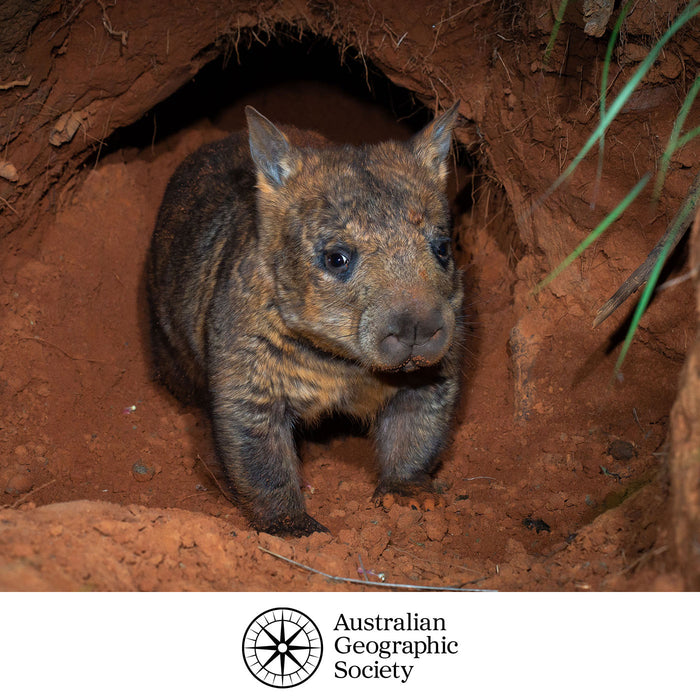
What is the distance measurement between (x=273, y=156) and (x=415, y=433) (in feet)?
5.03

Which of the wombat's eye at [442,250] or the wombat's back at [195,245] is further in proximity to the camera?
the wombat's back at [195,245]

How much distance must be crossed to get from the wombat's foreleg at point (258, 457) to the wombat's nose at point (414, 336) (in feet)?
2.70

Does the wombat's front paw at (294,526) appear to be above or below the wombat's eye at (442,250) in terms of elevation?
below

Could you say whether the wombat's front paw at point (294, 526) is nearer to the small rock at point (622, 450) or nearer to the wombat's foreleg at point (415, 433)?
the wombat's foreleg at point (415, 433)

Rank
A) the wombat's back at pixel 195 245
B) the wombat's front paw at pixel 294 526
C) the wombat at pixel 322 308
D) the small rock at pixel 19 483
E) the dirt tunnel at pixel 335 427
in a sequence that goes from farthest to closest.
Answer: the wombat's back at pixel 195 245, the small rock at pixel 19 483, the wombat's front paw at pixel 294 526, the wombat at pixel 322 308, the dirt tunnel at pixel 335 427

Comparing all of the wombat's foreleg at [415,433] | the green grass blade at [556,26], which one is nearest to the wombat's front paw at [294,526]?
the wombat's foreleg at [415,433]

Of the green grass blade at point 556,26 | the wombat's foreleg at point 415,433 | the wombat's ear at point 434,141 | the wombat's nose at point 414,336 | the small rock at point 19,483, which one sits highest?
the green grass blade at point 556,26

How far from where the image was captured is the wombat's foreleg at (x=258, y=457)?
135 inches

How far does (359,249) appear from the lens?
9.92 ft

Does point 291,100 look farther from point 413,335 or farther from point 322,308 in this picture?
point 413,335

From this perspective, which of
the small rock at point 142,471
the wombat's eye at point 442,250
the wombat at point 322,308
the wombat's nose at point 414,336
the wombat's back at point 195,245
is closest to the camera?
the wombat's nose at point 414,336

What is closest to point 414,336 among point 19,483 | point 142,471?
point 142,471

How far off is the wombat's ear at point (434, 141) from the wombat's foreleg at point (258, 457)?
140 cm

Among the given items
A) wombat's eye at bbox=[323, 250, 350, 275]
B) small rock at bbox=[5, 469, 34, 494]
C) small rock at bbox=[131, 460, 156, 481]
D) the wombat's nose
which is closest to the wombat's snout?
Answer: the wombat's nose
